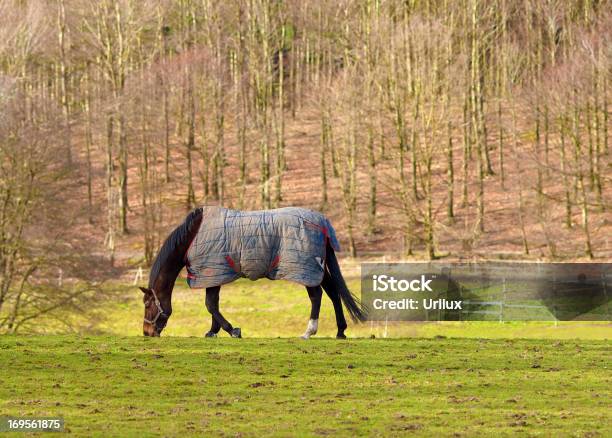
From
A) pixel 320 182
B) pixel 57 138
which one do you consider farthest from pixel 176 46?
pixel 57 138

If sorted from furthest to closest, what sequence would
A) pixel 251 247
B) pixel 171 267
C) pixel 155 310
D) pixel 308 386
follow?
pixel 155 310 < pixel 171 267 < pixel 251 247 < pixel 308 386

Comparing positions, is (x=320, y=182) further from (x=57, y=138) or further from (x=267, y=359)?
(x=267, y=359)

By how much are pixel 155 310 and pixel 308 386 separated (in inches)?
244

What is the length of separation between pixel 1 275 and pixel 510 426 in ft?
93.5

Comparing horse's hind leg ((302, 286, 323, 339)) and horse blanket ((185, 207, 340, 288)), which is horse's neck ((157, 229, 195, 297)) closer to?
horse blanket ((185, 207, 340, 288))

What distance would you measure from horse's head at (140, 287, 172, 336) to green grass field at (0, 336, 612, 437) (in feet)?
2.20

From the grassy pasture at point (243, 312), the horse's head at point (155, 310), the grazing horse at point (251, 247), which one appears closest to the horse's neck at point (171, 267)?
the grazing horse at point (251, 247)

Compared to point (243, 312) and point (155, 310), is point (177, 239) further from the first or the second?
point (243, 312)

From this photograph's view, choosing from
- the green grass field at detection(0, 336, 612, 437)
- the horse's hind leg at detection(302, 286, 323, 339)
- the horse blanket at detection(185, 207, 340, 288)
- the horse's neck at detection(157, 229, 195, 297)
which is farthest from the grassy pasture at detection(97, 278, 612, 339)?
the green grass field at detection(0, 336, 612, 437)

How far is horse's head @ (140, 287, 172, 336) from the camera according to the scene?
2102cm

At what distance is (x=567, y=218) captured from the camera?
53.6 metres

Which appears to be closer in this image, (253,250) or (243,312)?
(253,250)

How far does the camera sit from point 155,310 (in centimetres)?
2111

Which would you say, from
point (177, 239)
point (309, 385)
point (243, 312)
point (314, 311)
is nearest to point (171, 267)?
point (177, 239)
